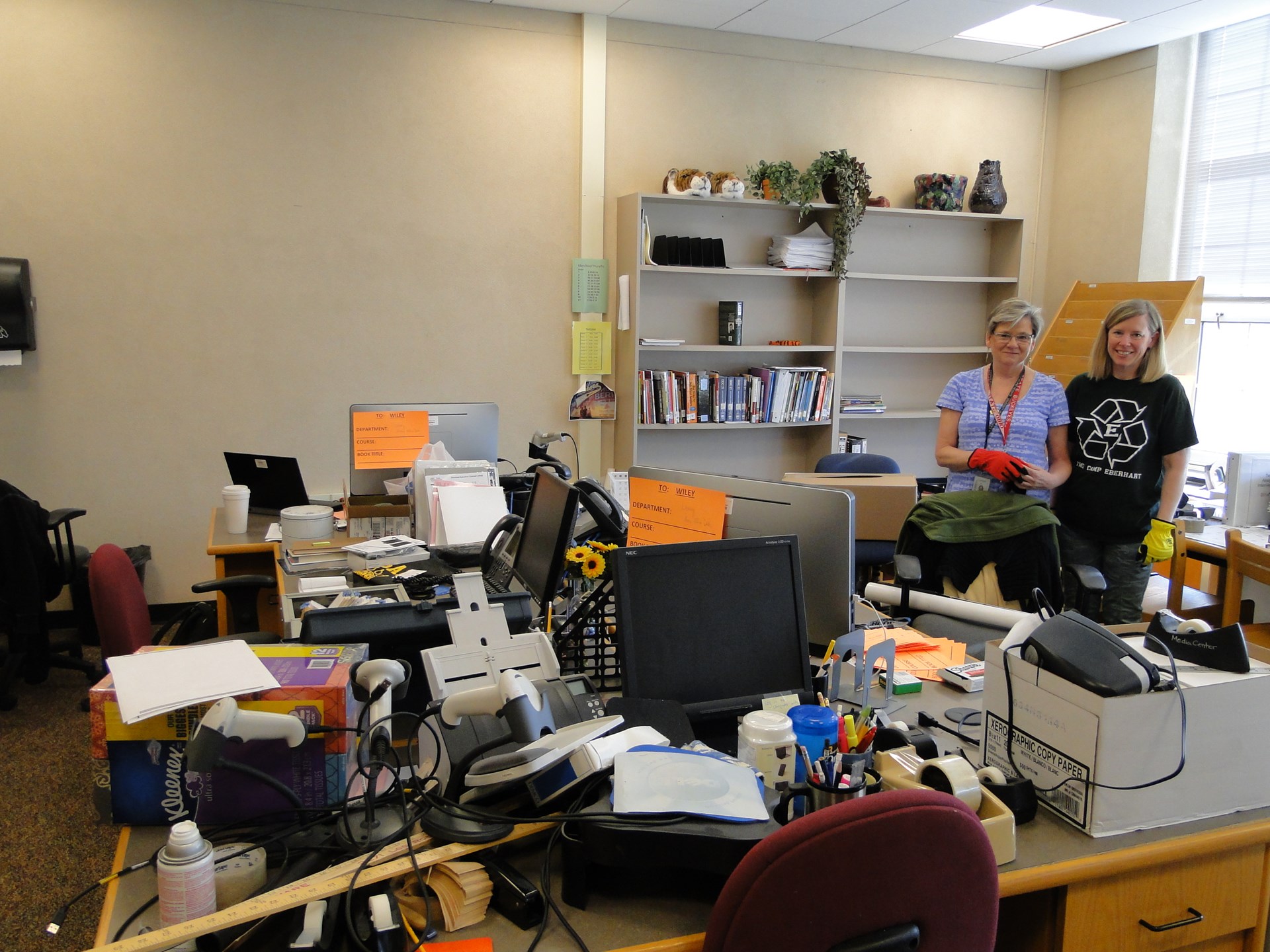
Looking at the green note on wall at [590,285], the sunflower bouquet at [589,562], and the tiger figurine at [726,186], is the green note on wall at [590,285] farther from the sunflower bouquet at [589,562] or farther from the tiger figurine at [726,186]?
the sunflower bouquet at [589,562]

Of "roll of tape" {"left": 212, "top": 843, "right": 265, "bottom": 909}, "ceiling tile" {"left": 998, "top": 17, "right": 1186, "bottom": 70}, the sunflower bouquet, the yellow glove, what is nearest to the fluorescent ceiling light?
"ceiling tile" {"left": 998, "top": 17, "right": 1186, "bottom": 70}

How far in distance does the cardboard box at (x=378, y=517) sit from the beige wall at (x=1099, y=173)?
14.1 feet

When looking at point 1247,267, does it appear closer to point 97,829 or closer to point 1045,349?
point 1045,349

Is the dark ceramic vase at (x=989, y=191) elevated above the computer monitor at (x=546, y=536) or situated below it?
above

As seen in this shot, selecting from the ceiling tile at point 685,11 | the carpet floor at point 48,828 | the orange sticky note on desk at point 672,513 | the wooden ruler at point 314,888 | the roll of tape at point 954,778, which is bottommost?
the carpet floor at point 48,828

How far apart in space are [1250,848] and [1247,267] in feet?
14.2

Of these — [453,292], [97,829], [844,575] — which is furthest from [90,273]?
[844,575]

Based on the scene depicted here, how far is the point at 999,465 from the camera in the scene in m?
3.20

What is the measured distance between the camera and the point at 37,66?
3.95 meters

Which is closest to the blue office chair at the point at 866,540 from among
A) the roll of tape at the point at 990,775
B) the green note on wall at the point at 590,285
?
the green note on wall at the point at 590,285

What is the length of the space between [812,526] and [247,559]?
7.77ft

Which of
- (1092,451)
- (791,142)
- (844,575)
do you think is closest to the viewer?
(844,575)

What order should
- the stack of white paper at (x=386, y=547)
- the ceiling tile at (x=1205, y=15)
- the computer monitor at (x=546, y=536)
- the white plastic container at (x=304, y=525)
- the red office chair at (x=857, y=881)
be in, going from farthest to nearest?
the ceiling tile at (x=1205, y=15) → the white plastic container at (x=304, y=525) → the stack of white paper at (x=386, y=547) → the computer monitor at (x=546, y=536) → the red office chair at (x=857, y=881)

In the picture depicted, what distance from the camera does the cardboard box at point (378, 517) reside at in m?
3.19
